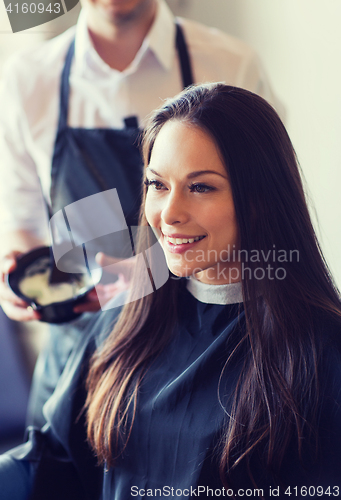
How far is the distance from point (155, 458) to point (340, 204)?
55 centimetres

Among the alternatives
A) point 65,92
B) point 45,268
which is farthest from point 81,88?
point 45,268

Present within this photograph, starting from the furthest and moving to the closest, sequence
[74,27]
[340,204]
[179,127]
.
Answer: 1. [74,27]
2. [340,204]
3. [179,127]

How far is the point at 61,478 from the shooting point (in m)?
0.85

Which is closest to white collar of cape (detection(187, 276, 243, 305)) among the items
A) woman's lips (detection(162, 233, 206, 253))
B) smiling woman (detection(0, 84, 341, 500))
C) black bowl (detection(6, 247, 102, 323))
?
smiling woman (detection(0, 84, 341, 500))

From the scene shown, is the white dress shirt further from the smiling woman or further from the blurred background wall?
the smiling woman

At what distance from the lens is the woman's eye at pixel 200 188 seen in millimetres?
658

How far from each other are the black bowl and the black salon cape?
81 millimetres

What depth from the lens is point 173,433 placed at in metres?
0.72

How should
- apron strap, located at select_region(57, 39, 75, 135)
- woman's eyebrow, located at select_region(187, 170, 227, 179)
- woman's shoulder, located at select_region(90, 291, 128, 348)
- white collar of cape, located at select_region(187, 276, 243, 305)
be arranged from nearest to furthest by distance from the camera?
1. woman's eyebrow, located at select_region(187, 170, 227, 179)
2. white collar of cape, located at select_region(187, 276, 243, 305)
3. woman's shoulder, located at select_region(90, 291, 128, 348)
4. apron strap, located at select_region(57, 39, 75, 135)

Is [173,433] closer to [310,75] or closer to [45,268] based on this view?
[45,268]

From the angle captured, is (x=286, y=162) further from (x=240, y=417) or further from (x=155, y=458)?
(x=155, y=458)

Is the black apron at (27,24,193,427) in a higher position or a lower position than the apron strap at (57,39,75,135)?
lower

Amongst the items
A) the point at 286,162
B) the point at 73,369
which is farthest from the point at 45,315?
the point at 286,162

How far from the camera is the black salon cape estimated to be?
653mm
